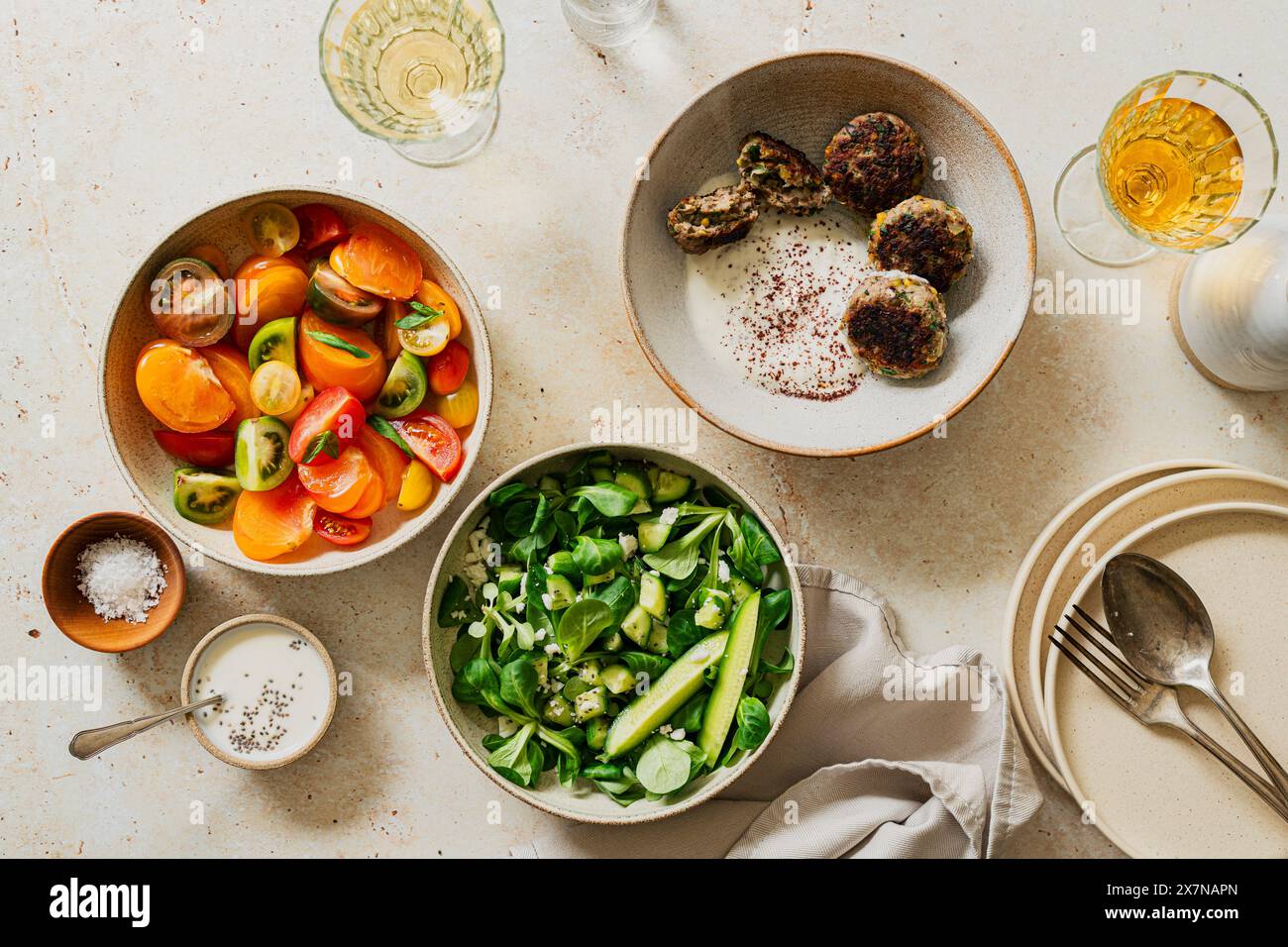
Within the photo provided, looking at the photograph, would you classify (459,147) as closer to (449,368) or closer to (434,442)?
(449,368)

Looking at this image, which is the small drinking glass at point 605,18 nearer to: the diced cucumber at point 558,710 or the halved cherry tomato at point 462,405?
the halved cherry tomato at point 462,405

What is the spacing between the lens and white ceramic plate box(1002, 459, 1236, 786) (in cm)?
150

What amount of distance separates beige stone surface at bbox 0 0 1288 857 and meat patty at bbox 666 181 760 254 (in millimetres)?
154

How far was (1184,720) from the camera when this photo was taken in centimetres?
146

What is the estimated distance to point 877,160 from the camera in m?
1.52

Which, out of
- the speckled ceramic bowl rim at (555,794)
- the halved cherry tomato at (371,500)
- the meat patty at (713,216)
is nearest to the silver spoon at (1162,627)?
the speckled ceramic bowl rim at (555,794)

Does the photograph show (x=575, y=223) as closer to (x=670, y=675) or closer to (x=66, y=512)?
(x=670, y=675)

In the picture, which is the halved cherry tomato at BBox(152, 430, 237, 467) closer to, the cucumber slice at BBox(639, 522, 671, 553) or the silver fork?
the cucumber slice at BBox(639, 522, 671, 553)

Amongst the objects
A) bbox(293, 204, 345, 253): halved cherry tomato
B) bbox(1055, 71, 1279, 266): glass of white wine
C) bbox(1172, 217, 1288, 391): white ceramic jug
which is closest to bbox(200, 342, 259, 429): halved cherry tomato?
bbox(293, 204, 345, 253): halved cherry tomato

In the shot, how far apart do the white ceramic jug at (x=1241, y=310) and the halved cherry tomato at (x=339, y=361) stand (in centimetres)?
135

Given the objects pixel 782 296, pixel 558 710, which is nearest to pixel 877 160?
pixel 782 296

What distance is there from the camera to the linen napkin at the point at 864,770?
1483 millimetres

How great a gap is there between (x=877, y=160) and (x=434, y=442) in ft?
Answer: 2.78
